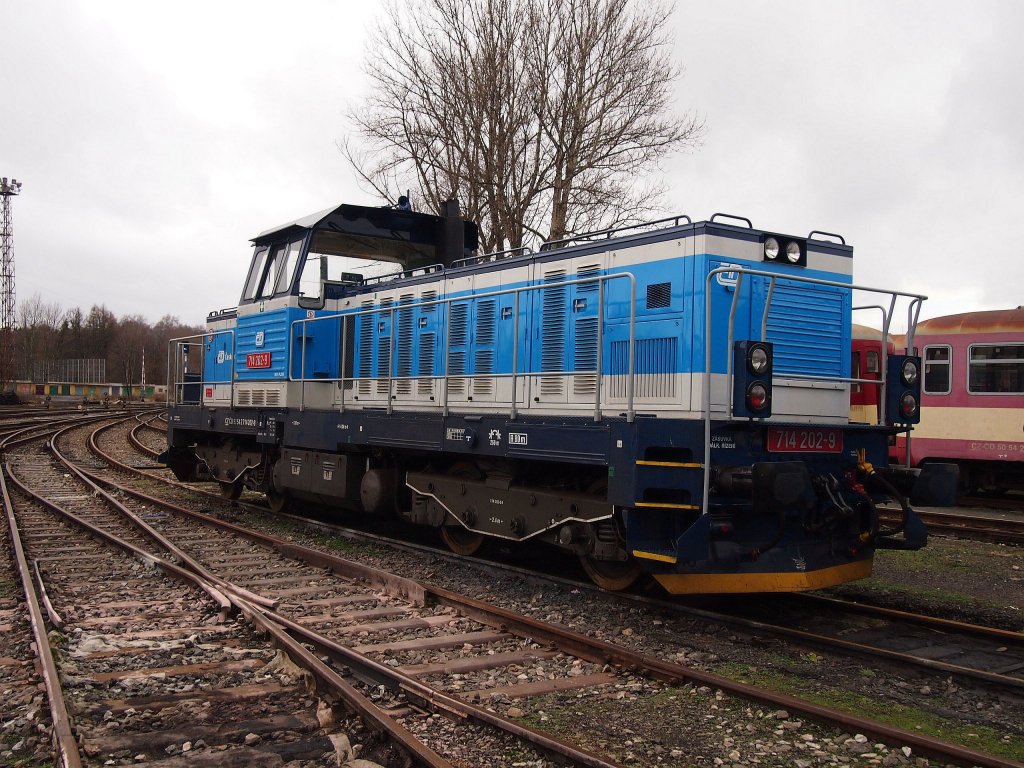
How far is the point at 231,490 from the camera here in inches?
482

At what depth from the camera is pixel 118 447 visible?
2250 cm

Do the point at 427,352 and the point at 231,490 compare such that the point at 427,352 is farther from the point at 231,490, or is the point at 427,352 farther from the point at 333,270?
the point at 231,490

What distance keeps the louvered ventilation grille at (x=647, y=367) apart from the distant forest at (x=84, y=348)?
81394 mm

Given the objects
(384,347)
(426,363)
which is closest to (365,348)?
(384,347)

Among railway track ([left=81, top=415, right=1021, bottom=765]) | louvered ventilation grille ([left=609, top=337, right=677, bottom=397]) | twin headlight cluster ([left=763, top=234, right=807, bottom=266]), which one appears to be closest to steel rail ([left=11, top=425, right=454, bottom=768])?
railway track ([left=81, top=415, right=1021, bottom=765])

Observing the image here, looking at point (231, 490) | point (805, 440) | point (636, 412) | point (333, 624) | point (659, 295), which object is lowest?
point (333, 624)

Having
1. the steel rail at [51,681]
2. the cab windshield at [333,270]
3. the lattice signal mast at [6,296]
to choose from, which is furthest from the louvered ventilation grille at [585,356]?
the lattice signal mast at [6,296]

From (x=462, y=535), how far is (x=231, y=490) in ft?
17.8

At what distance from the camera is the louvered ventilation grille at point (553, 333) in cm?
702

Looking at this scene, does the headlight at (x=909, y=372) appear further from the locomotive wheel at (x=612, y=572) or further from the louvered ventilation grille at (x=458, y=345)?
the louvered ventilation grille at (x=458, y=345)

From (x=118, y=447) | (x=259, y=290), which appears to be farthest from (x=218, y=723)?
(x=118, y=447)

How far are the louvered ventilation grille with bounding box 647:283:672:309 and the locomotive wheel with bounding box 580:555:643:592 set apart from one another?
1.91 meters

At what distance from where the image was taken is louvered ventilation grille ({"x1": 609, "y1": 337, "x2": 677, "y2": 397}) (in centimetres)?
624

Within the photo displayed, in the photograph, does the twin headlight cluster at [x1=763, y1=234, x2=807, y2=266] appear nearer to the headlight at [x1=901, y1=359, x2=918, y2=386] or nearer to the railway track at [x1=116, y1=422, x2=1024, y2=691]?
the headlight at [x1=901, y1=359, x2=918, y2=386]
